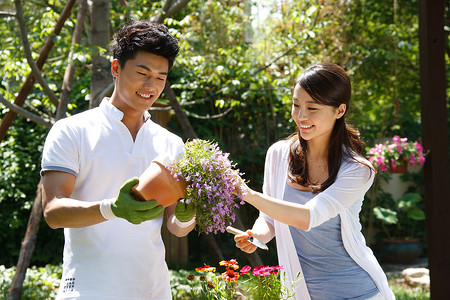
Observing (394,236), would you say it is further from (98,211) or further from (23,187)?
(98,211)

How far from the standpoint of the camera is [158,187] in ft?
4.85

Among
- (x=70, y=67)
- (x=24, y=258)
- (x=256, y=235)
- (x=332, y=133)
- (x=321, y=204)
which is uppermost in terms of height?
(x=70, y=67)

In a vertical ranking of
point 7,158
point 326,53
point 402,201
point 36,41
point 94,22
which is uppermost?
point 326,53

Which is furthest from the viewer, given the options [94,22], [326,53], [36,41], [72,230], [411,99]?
[411,99]

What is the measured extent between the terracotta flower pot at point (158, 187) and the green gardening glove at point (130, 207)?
27mm

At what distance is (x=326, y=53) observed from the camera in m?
7.07

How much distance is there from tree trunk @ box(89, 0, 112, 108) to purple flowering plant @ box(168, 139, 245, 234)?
2.34 meters

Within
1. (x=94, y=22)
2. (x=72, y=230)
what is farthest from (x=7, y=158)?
(x=72, y=230)

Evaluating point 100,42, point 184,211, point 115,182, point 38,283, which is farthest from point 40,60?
point 184,211

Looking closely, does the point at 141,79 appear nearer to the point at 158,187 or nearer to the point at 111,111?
the point at 111,111

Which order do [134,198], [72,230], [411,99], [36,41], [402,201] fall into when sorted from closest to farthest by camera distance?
[134,198] → [72,230] → [36,41] → [402,201] → [411,99]

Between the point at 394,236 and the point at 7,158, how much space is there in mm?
5558

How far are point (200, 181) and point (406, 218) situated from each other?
7009mm

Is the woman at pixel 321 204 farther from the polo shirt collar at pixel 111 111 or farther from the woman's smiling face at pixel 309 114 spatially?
the polo shirt collar at pixel 111 111
